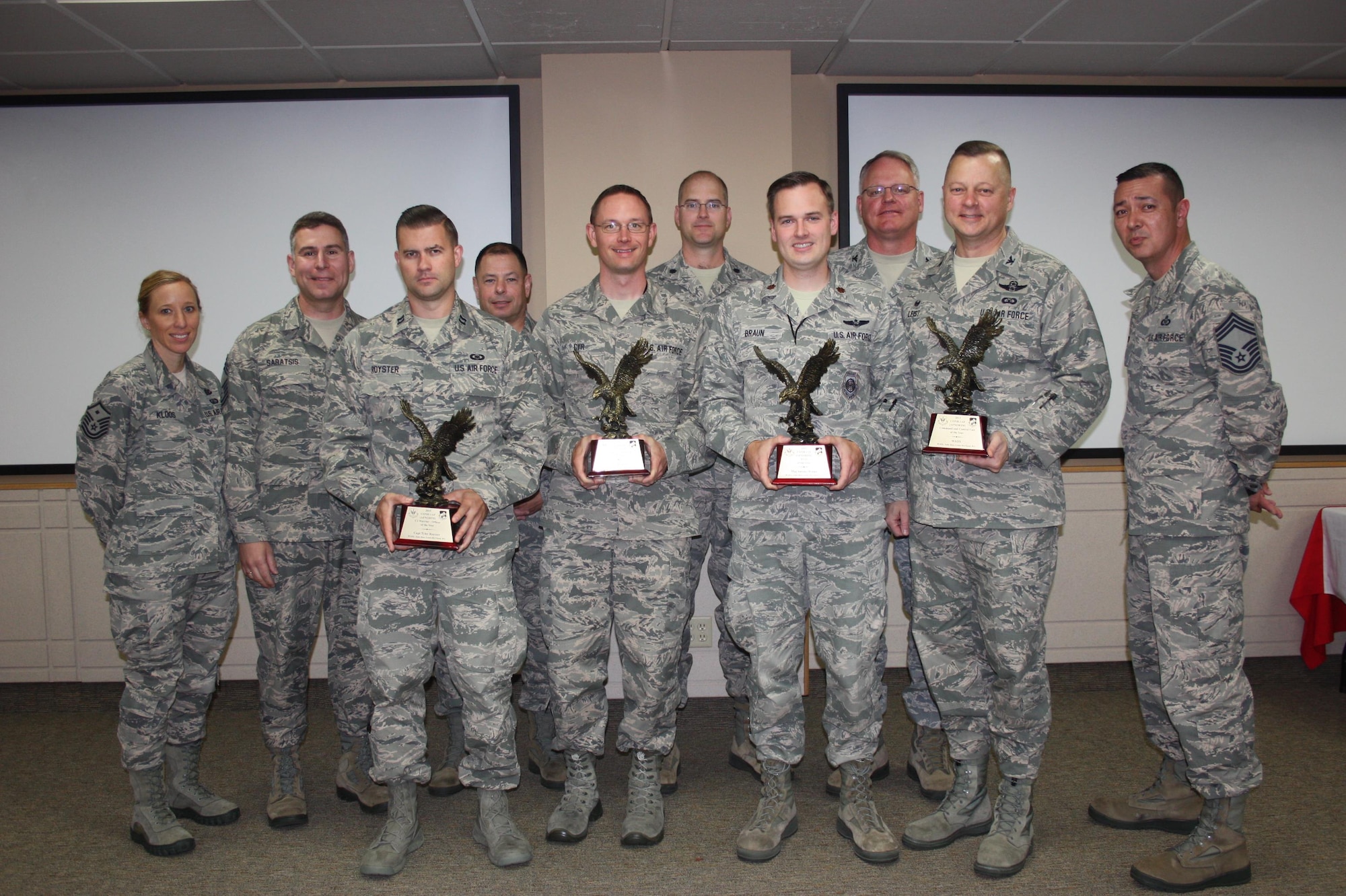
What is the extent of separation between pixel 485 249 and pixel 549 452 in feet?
4.13

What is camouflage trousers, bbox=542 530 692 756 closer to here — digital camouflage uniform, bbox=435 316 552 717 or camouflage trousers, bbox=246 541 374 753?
digital camouflage uniform, bbox=435 316 552 717

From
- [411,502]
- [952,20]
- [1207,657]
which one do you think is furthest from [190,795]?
[952,20]

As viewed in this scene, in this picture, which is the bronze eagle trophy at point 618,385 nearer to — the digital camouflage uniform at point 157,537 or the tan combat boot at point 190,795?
the digital camouflage uniform at point 157,537

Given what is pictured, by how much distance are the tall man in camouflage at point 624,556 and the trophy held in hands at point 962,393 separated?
0.74 metres

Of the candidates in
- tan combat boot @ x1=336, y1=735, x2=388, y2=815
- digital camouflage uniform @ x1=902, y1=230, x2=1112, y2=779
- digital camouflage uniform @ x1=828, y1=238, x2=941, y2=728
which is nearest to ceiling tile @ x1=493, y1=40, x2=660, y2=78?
digital camouflage uniform @ x1=828, y1=238, x2=941, y2=728

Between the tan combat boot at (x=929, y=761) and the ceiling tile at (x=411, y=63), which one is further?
the ceiling tile at (x=411, y=63)

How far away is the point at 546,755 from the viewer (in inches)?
123

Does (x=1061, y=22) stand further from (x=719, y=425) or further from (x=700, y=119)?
(x=719, y=425)

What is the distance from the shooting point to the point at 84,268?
436cm

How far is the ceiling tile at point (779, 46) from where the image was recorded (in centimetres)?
398

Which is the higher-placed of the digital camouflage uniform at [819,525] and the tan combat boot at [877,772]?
the digital camouflage uniform at [819,525]

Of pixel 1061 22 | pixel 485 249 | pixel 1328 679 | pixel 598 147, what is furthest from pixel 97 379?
pixel 1328 679

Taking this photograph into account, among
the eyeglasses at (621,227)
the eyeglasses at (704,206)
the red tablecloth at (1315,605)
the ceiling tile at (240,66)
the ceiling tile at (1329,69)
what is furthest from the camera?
the ceiling tile at (1329,69)

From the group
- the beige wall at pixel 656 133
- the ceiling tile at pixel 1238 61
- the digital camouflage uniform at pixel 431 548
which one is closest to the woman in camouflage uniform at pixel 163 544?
the digital camouflage uniform at pixel 431 548
